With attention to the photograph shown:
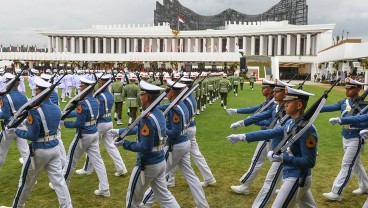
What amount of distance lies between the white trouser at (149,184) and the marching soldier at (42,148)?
1.29m

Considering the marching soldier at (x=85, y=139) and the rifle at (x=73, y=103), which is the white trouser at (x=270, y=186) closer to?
the marching soldier at (x=85, y=139)

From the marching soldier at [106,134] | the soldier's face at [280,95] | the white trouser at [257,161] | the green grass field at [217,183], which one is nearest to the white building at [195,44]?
the green grass field at [217,183]

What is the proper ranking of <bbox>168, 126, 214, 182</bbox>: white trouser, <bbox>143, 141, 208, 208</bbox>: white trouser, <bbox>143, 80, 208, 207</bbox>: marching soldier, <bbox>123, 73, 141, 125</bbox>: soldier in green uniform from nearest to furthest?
<bbox>143, 80, 208, 207</bbox>: marching soldier, <bbox>143, 141, 208, 208</bbox>: white trouser, <bbox>168, 126, 214, 182</bbox>: white trouser, <bbox>123, 73, 141, 125</bbox>: soldier in green uniform

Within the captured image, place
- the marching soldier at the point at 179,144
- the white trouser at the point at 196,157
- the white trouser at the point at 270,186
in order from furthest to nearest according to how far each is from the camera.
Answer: the white trouser at the point at 196,157 < the marching soldier at the point at 179,144 < the white trouser at the point at 270,186

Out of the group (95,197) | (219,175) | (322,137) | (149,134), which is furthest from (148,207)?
(322,137)

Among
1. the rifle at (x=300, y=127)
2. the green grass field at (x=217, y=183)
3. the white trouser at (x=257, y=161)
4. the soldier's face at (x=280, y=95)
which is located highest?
the soldier's face at (x=280, y=95)

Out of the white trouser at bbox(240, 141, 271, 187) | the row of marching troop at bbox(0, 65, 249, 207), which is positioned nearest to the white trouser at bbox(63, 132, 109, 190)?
the row of marching troop at bbox(0, 65, 249, 207)

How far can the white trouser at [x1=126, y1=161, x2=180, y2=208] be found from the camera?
5473 millimetres

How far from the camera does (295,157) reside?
4.88 m

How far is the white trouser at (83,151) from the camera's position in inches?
289

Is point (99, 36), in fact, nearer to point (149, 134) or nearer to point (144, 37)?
point (144, 37)

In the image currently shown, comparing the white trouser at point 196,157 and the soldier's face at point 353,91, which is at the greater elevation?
the soldier's face at point 353,91

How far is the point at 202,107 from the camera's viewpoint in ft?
71.9

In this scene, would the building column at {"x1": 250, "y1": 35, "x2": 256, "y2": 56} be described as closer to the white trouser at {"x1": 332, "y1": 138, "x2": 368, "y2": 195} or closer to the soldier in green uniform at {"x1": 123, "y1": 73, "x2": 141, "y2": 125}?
the soldier in green uniform at {"x1": 123, "y1": 73, "x2": 141, "y2": 125}
